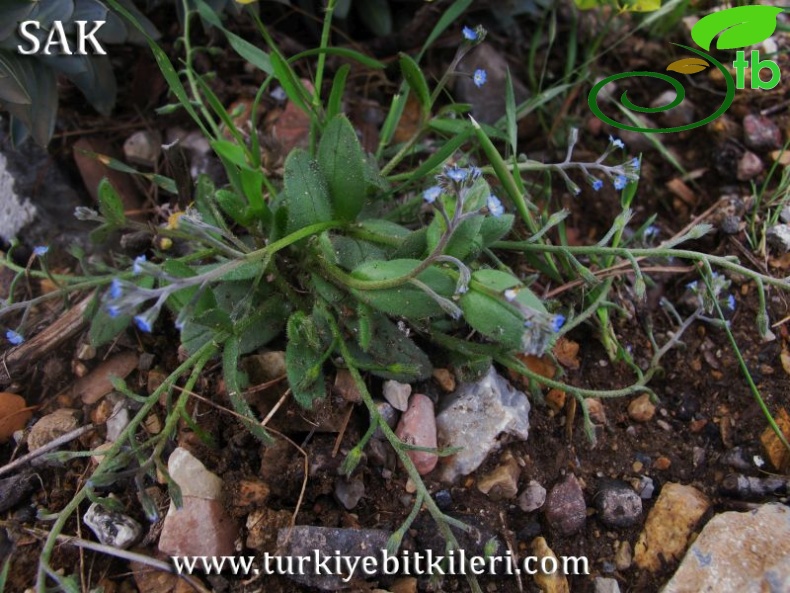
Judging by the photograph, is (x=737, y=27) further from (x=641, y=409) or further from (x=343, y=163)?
(x=343, y=163)

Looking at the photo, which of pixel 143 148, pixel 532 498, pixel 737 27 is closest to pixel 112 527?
pixel 532 498

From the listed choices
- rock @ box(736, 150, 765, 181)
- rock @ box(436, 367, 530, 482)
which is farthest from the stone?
rock @ box(736, 150, 765, 181)

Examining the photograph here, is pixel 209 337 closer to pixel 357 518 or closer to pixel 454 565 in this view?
pixel 357 518

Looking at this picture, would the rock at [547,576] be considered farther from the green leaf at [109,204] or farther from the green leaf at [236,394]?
the green leaf at [109,204]

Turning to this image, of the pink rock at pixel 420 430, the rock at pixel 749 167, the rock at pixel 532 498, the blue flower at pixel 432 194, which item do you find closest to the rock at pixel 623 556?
the rock at pixel 532 498

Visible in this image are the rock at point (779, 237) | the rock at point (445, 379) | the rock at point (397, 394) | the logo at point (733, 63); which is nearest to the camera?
the rock at point (397, 394)

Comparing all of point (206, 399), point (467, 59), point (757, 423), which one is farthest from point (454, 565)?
point (467, 59)
